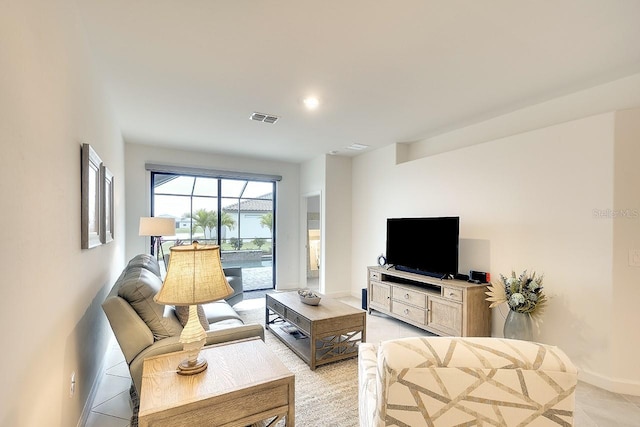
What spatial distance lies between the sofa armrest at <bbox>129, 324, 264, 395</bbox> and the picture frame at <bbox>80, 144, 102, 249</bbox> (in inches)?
31.8

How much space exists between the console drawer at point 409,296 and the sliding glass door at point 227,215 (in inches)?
108

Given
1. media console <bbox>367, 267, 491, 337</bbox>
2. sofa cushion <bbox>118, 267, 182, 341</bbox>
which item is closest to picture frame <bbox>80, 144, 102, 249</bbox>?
sofa cushion <bbox>118, 267, 182, 341</bbox>

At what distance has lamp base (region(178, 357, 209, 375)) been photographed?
60.1 inches

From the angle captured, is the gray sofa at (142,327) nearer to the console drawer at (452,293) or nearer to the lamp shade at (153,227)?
the lamp shade at (153,227)

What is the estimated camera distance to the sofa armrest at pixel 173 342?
1.68 meters

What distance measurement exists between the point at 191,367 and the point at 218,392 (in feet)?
0.84

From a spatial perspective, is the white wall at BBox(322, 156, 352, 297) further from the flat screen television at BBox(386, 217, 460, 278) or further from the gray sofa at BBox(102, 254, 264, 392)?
the gray sofa at BBox(102, 254, 264, 392)

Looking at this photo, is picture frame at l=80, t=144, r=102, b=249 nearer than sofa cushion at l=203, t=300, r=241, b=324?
Yes

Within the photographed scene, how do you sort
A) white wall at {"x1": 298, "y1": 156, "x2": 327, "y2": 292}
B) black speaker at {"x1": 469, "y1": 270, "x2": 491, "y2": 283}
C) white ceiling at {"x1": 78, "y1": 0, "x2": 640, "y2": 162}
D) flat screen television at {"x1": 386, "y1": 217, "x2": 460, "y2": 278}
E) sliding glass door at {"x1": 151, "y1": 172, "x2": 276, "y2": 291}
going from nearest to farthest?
white ceiling at {"x1": 78, "y1": 0, "x2": 640, "y2": 162} → black speaker at {"x1": 469, "y1": 270, "x2": 491, "y2": 283} → flat screen television at {"x1": 386, "y1": 217, "x2": 460, "y2": 278} → sliding glass door at {"x1": 151, "y1": 172, "x2": 276, "y2": 291} → white wall at {"x1": 298, "y1": 156, "x2": 327, "y2": 292}

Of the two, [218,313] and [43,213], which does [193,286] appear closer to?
[43,213]

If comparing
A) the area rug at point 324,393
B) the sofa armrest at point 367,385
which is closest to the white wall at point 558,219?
the area rug at point 324,393

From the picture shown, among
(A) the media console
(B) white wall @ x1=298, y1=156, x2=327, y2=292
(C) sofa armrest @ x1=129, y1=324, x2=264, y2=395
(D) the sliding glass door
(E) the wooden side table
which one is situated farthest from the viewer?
(B) white wall @ x1=298, y1=156, x2=327, y2=292

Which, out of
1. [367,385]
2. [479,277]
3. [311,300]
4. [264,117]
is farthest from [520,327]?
[264,117]

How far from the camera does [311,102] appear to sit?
3.14 m
